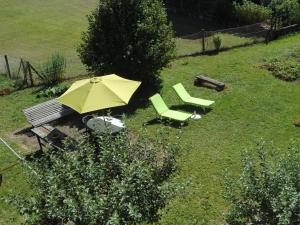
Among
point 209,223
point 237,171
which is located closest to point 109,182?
point 209,223

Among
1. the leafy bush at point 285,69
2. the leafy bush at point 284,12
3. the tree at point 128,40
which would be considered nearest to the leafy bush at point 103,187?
the tree at point 128,40

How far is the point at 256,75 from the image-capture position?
2061 cm

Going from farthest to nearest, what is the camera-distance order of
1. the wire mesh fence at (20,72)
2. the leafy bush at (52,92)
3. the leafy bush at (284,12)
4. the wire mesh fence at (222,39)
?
the leafy bush at (284,12), the wire mesh fence at (222,39), the wire mesh fence at (20,72), the leafy bush at (52,92)

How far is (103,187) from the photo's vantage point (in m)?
8.05

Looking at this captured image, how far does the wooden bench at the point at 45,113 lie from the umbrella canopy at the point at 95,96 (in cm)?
174

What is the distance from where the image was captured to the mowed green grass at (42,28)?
26.4m

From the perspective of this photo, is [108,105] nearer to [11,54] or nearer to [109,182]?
[109,182]

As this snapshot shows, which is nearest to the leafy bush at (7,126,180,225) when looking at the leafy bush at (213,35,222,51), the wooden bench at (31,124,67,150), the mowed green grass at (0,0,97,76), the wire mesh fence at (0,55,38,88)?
the wooden bench at (31,124,67,150)

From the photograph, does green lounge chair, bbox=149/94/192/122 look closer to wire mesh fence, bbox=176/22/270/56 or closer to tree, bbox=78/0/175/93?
tree, bbox=78/0/175/93

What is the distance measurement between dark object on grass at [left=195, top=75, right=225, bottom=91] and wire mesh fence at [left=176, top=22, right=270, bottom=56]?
14.1ft

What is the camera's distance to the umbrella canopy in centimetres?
1452

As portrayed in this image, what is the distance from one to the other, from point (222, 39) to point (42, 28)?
43.6ft

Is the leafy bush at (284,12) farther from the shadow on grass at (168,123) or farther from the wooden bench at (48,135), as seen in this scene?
the wooden bench at (48,135)

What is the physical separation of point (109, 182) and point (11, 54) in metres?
20.5
